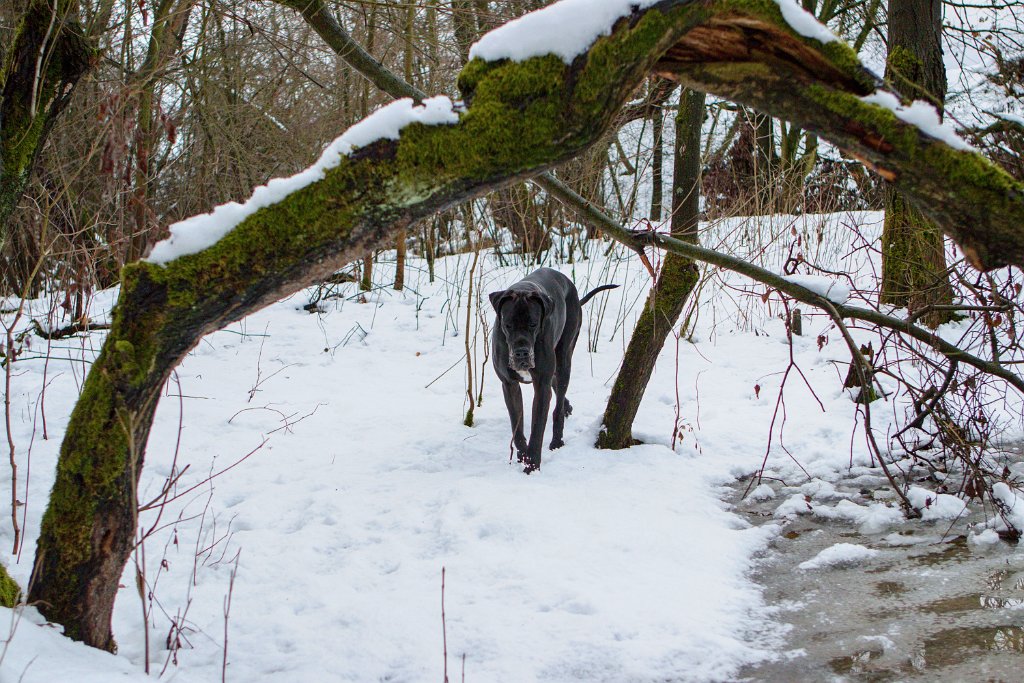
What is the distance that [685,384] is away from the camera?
7957 millimetres

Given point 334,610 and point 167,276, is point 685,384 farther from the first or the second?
point 167,276

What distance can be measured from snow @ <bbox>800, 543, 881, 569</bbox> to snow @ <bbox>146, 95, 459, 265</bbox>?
3.33 meters

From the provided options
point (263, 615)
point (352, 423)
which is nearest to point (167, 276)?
point (263, 615)

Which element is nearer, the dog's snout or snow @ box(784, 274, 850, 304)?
snow @ box(784, 274, 850, 304)

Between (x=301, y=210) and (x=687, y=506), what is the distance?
11.8 feet

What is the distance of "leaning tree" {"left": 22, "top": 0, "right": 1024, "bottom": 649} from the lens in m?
2.52

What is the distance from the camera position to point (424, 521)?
4961mm

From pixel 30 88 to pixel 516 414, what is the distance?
145 inches

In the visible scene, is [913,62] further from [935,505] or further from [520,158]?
[520,158]

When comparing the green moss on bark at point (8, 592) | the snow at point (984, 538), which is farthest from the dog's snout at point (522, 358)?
the green moss on bark at point (8, 592)

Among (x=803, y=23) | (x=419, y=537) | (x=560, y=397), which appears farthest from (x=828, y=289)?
(x=560, y=397)

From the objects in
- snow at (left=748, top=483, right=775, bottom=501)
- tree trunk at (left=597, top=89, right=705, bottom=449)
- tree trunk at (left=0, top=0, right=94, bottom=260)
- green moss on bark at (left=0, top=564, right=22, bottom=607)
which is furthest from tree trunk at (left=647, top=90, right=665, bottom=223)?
green moss on bark at (left=0, top=564, right=22, bottom=607)

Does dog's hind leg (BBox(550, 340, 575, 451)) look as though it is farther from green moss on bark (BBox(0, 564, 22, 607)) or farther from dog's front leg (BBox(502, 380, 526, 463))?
green moss on bark (BBox(0, 564, 22, 607))

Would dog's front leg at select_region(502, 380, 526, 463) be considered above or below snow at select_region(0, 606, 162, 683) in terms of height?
above
